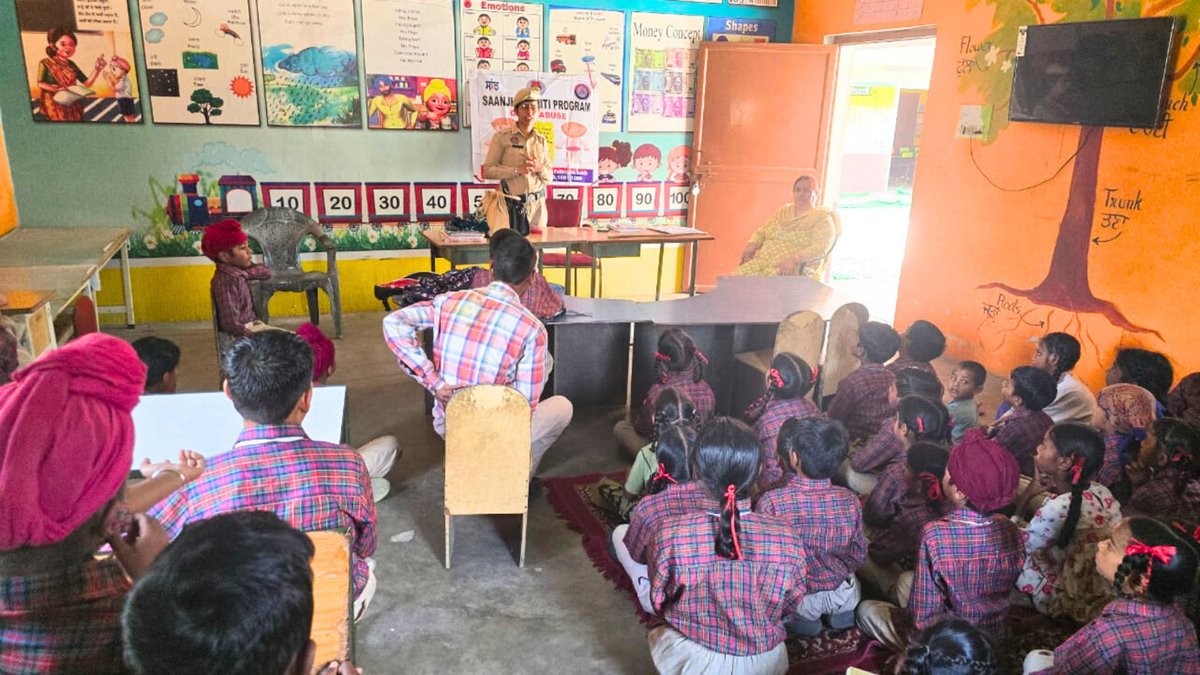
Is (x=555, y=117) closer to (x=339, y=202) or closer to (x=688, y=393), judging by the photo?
(x=339, y=202)

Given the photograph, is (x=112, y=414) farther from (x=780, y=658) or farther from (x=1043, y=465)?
(x=1043, y=465)

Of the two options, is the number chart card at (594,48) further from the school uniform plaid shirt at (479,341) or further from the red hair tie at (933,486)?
the red hair tie at (933,486)

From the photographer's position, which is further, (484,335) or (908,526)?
(484,335)

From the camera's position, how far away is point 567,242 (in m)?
5.88

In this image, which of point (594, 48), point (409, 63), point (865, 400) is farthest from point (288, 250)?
point (865, 400)

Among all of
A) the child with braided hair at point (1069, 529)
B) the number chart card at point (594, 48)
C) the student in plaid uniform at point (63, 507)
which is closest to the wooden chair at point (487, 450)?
the student in plaid uniform at point (63, 507)

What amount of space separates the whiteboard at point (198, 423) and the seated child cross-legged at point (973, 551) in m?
1.81

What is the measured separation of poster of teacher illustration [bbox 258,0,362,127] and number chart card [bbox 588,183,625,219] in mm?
2113

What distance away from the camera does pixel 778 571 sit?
206 centimetres

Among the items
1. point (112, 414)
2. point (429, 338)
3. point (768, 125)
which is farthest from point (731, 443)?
point (768, 125)

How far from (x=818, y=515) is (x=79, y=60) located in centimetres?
577

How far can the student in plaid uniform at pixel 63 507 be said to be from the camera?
119 cm

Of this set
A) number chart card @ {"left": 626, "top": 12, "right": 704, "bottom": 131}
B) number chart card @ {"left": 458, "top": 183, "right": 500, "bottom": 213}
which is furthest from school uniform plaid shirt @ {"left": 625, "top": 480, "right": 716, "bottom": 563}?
number chart card @ {"left": 626, "top": 12, "right": 704, "bottom": 131}

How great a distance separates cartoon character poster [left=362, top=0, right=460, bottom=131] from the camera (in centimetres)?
605
